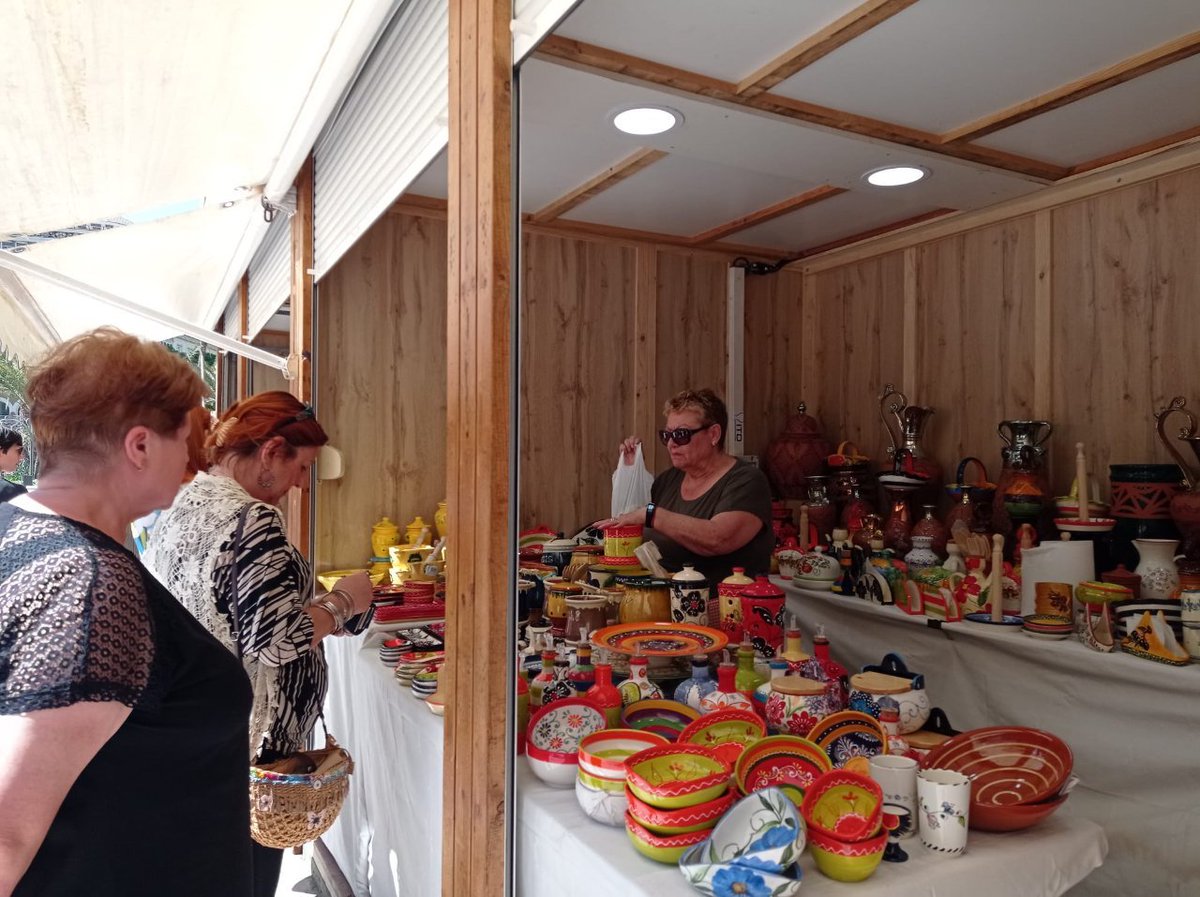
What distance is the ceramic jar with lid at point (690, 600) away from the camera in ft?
6.83

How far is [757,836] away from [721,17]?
2156 mm

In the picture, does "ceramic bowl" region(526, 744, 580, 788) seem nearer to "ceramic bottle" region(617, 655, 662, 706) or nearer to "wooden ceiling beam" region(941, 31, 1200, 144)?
"ceramic bottle" region(617, 655, 662, 706)

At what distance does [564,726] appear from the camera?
1.55 meters

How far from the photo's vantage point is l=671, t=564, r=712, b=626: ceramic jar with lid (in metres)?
2.08

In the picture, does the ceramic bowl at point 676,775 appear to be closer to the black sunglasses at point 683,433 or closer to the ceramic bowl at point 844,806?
the ceramic bowl at point 844,806

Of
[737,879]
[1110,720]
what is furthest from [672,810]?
[1110,720]

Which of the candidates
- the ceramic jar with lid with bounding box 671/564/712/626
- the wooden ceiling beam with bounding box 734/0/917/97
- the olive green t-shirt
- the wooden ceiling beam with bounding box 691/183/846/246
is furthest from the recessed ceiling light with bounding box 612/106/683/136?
the ceramic jar with lid with bounding box 671/564/712/626

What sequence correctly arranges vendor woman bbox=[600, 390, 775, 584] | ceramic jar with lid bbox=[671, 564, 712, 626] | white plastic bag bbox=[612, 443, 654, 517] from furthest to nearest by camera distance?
white plastic bag bbox=[612, 443, 654, 517] → vendor woman bbox=[600, 390, 775, 584] → ceramic jar with lid bbox=[671, 564, 712, 626]

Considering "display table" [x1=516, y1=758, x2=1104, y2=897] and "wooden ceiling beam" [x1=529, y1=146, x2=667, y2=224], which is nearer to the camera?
"display table" [x1=516, y1=758, x2=1104, y2=897]

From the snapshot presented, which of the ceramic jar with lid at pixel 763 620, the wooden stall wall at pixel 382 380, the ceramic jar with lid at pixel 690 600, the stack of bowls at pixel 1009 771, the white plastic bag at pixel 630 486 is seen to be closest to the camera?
the stack of bowls at pixel 1009 771

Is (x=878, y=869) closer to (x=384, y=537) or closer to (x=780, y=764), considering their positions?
(x=780, y=764)

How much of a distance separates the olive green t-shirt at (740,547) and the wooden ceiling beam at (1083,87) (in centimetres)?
160

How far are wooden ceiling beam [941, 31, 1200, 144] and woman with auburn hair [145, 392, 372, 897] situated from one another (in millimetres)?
2694

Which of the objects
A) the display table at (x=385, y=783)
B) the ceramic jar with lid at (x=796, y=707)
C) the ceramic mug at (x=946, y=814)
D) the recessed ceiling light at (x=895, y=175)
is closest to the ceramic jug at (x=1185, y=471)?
the recessed ceiling light at (x=895, y=175)
